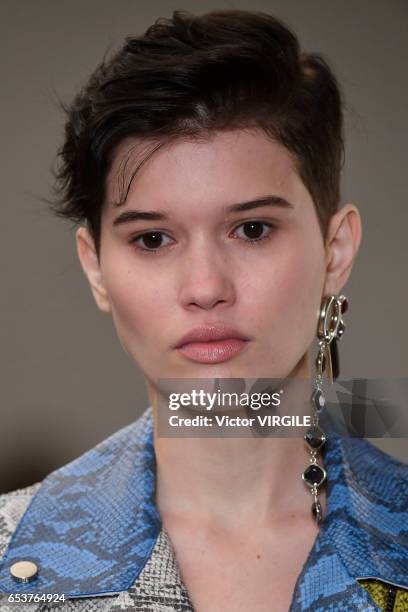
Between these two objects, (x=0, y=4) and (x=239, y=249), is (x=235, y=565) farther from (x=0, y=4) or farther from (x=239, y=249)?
(x=0, y=4)

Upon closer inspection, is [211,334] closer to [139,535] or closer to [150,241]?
[150,241]

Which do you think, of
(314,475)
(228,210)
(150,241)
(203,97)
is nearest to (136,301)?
(150,241)

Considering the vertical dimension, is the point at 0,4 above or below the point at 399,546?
above

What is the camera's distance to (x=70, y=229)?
2.98 metres

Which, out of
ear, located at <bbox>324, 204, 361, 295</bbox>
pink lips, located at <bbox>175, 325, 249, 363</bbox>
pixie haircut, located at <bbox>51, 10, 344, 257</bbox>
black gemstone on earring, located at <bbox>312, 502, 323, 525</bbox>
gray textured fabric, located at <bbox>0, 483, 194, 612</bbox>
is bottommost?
gray textured fabric, located at <bbox>0, 483, 194, 612</bbox>

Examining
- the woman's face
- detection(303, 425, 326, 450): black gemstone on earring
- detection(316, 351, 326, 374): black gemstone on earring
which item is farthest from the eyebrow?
detection(303, 425, 326, 450): black gemstone on earring

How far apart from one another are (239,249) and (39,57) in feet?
4.06

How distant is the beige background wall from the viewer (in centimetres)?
287

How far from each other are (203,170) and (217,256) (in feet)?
0.49

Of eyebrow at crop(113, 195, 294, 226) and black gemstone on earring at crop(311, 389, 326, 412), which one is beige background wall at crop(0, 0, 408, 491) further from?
eyebrow at crop(113, 195, 294, 226)

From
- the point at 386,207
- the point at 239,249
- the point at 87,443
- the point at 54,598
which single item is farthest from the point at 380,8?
the point at 54,598

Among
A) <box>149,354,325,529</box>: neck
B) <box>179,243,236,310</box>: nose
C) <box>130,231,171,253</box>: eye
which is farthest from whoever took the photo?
<box>149,354,325,529</box>: neck

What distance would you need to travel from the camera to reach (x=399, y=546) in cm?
204

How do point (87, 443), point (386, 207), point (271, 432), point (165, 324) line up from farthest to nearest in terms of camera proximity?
point (87, 443), point (386, 207), point (271, 432), point (165, 324)
